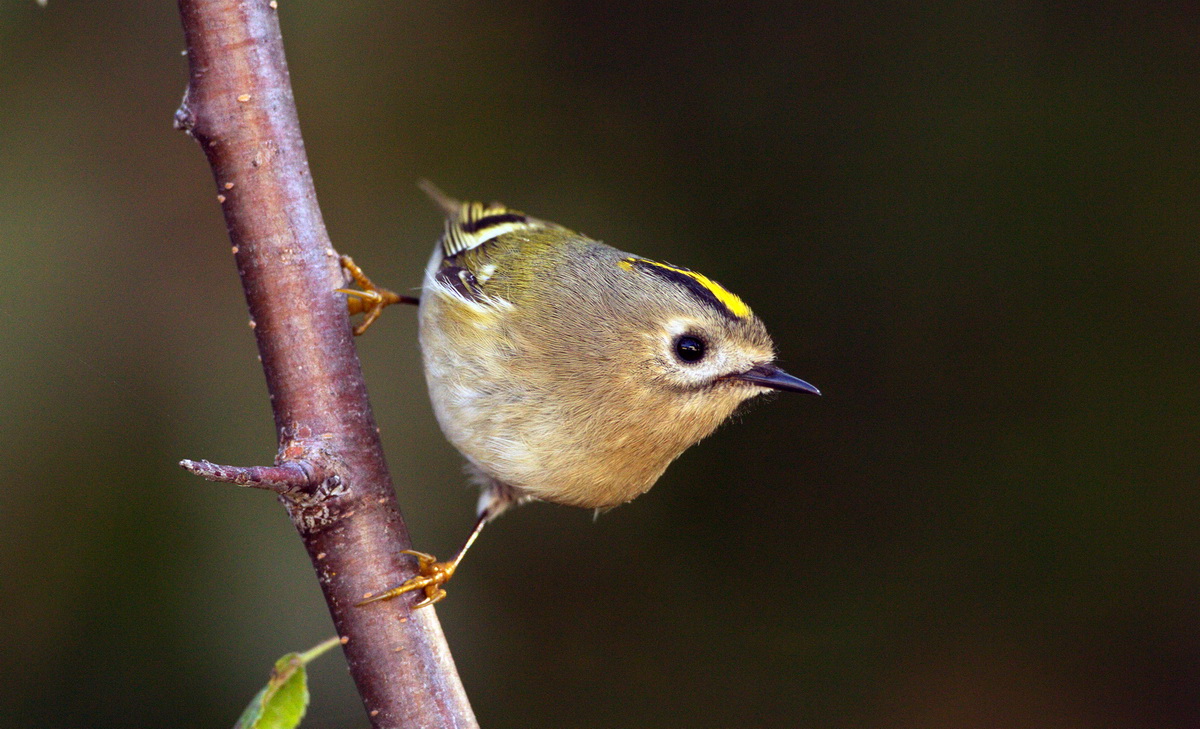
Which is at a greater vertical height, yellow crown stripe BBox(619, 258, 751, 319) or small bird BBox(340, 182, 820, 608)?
yellow crown stripe BBox(619, 258, 751, 319)

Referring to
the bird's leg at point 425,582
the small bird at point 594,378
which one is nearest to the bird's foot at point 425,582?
the bird's leg at point 425,582

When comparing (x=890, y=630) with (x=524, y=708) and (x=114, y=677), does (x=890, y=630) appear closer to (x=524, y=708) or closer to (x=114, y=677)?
(x=524, y=708)

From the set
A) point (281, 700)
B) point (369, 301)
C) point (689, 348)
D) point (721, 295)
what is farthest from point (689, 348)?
point (281, 700)

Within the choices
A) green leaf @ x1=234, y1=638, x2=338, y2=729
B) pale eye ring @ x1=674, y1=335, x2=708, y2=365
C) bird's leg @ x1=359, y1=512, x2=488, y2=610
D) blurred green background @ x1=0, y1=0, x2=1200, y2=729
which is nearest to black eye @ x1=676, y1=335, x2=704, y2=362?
pale eye ring @ x1=674, y1=335, x2=708, y2=365

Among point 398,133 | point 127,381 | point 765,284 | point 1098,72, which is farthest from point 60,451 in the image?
point 1098,72

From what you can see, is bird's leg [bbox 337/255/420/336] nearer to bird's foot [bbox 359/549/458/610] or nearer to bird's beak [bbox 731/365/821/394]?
bird's foot [bbox 359/549/458/610]
